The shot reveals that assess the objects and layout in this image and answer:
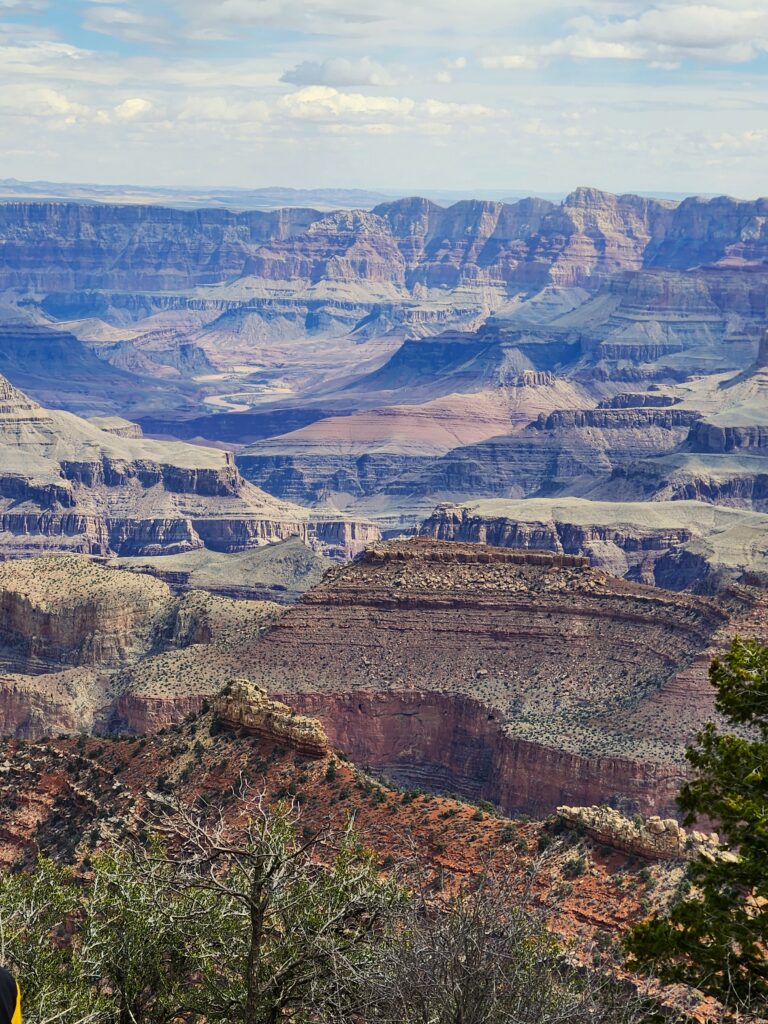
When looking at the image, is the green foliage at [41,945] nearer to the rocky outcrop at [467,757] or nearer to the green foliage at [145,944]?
the green foliage at [145,944]

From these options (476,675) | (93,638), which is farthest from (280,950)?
(93,638)

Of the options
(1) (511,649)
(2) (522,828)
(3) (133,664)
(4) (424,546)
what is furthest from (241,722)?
(3) (133,664)

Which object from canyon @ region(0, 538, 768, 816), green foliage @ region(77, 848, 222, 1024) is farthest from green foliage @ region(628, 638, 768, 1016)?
canyon @ region(0, 538, 768, 816)

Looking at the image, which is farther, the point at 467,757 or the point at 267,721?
the point at 467,757

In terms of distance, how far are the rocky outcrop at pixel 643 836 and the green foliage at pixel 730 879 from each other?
1098 cm

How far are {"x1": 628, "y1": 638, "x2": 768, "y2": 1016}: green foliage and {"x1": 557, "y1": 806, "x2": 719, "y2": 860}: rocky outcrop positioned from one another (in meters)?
11.0

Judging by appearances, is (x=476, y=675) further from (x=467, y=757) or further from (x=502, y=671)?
(x=467, y=757)

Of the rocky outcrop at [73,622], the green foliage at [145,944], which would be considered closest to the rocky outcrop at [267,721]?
the green foliage at [145,944]

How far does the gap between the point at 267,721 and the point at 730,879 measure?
2554cm

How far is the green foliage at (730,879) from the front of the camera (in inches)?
1256

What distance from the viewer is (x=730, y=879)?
106ft

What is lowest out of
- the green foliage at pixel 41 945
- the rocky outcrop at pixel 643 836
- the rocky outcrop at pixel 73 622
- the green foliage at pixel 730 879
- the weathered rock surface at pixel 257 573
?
the weathered rock surface at pixel 257 573

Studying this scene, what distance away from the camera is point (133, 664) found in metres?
116

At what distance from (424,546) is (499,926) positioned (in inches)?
2925
